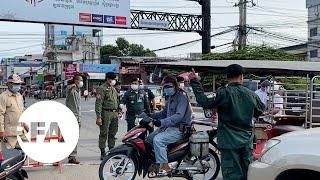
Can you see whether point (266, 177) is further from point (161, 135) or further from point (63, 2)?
point (63, 2)

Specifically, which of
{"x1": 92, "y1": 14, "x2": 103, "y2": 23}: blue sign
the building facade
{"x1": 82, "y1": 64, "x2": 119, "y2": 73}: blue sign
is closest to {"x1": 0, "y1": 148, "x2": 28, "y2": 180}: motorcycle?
{"x1": 92, "y1": 14, "x2": 103, "y2": 23}: blue sign

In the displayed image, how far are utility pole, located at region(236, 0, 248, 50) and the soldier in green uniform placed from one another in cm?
2880

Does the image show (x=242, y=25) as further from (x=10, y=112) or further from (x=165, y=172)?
(x=165, y=172)

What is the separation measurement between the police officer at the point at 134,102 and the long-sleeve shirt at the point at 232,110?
18.4 feet

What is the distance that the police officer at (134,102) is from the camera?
1140 centimetres

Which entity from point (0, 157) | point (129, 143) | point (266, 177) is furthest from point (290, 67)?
point (0, 157)

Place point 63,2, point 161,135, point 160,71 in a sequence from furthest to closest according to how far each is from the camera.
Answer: point 63,2 < point 160,71 < point 161,135

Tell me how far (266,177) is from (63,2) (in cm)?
2481

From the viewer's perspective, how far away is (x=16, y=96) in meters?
8.06

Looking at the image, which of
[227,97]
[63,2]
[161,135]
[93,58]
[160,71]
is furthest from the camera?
[93,58]

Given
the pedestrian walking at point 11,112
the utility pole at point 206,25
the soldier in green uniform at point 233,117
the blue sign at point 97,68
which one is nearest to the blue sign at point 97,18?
the utility pole at point 206,25

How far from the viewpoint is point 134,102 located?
11.4m

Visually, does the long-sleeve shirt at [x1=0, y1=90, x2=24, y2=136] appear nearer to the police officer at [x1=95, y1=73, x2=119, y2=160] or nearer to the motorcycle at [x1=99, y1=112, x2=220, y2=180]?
the motorcycle at [x1=99, y1=112, x2=220, y2=180]

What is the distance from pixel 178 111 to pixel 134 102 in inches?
164
